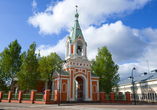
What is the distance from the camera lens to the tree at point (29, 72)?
2883cm

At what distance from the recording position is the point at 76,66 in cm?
2995

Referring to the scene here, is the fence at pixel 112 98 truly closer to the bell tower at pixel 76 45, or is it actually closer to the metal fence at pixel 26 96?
the bell tower at pixel 76 45

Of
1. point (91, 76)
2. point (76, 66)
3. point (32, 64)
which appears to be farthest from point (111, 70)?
point (32, 64)

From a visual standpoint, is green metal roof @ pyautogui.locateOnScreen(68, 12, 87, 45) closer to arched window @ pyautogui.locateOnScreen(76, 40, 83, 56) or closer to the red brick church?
the red brick church

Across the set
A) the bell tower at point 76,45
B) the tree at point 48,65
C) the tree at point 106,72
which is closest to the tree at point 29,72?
the tree at point 48,65

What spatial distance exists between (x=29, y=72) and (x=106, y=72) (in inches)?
763

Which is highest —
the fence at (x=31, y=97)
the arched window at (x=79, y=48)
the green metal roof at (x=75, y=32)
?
the green metal roof at (x=75, y=32)

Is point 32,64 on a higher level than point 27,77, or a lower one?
higher

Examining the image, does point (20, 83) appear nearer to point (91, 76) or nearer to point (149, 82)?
point (91, 76)

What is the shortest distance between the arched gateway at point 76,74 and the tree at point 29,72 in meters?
4.33

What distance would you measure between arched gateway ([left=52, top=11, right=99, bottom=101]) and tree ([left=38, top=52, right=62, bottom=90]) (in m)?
1.84

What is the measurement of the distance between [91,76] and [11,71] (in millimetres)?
19242

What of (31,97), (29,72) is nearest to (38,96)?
(31,97)

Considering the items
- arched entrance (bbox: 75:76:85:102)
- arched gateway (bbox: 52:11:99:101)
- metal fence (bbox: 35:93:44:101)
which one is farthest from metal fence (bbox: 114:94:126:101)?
metal fence (bbox: 35:93:44:101)
